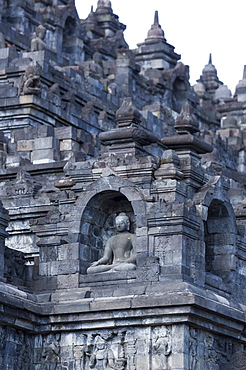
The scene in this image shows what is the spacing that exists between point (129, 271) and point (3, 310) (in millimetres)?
3492

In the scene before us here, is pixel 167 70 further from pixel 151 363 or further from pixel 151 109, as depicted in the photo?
pixel 151 363

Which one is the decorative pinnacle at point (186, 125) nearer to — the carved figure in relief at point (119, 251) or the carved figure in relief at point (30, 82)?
the carved figure in relief at point (119, 251)

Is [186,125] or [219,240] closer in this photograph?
[219,240]

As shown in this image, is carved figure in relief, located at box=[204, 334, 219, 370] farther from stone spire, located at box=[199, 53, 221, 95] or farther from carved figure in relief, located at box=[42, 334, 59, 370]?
stone spire, located at box=[199, 53, 221, 95]

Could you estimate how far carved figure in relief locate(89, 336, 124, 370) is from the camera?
36594 mm

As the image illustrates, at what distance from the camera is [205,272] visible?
37.8 meters

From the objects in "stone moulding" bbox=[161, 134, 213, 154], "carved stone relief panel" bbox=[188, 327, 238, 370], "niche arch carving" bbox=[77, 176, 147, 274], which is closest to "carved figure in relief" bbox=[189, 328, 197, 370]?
"carved stone relief panel" bbox=[188, 327, 238, 370]

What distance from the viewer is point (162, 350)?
3594 cm

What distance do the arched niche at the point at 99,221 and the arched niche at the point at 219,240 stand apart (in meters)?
2.32

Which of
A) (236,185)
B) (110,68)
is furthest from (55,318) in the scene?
(110,68)

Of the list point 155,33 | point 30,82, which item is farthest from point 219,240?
point 155,33

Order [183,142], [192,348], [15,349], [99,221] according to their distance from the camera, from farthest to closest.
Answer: [183,142] → [99,221] → [15,349] → [192,348]

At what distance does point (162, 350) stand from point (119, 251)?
3.16m

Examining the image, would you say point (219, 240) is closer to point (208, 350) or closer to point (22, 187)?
point (208, 350)
